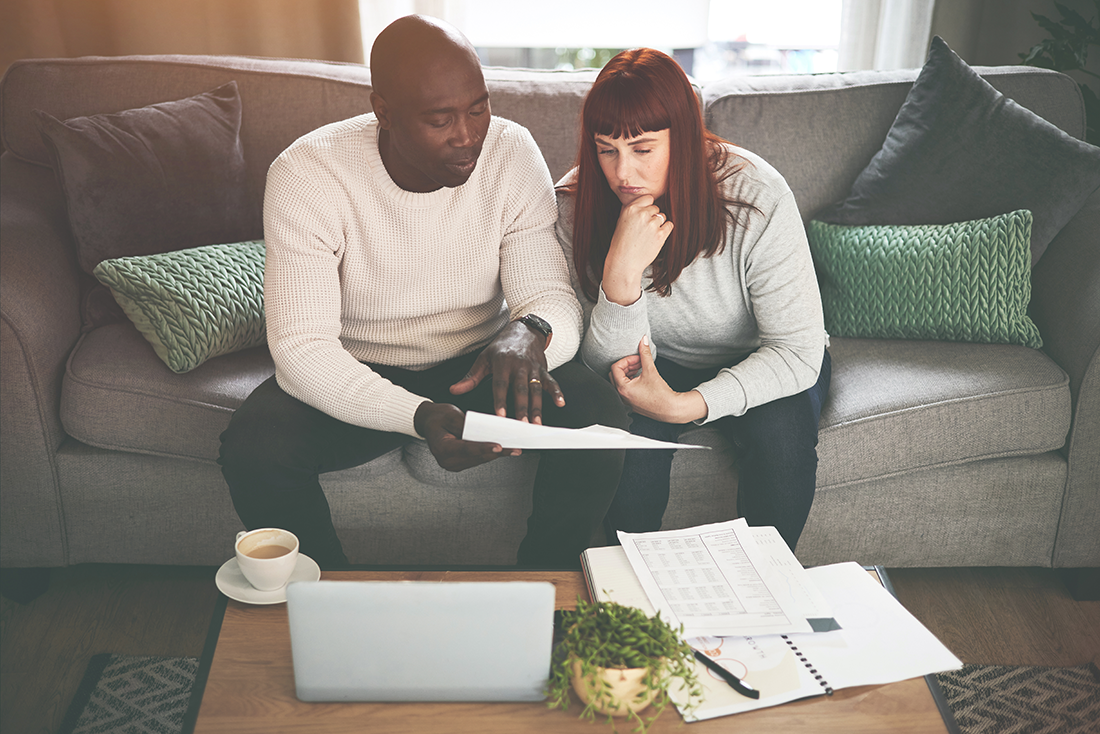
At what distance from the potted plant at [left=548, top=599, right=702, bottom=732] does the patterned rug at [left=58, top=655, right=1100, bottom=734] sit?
2.47 feet

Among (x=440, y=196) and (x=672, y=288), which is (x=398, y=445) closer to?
(x=440, y=196)

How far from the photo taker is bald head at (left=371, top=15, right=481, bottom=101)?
1246mm

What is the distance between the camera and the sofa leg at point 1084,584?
1.65 meters

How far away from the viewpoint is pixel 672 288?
1499 mm

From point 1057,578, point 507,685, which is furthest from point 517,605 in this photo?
point 1057,578

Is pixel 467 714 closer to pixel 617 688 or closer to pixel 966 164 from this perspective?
pixel 617 688

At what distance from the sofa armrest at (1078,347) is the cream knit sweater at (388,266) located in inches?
36.8

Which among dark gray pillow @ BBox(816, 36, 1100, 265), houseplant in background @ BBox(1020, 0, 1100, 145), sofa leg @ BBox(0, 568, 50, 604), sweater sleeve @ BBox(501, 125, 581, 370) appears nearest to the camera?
sweater sleeve @ BBox(501, 125, 581, 370)

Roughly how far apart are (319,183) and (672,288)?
623 millimetres

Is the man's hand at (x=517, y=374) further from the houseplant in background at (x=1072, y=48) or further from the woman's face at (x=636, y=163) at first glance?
the houseplant in background at (x=1072, y=48)

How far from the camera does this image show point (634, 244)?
54.2 inches

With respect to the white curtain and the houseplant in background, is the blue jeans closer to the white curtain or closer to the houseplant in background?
the houseplant in background

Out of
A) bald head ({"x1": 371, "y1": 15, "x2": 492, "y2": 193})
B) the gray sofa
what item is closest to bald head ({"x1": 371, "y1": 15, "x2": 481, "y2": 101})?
bald head ({"x1": 371, "y1": 15, "x2": 492, "y2": 193})

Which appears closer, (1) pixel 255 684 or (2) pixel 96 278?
(1) pixel 255 684
